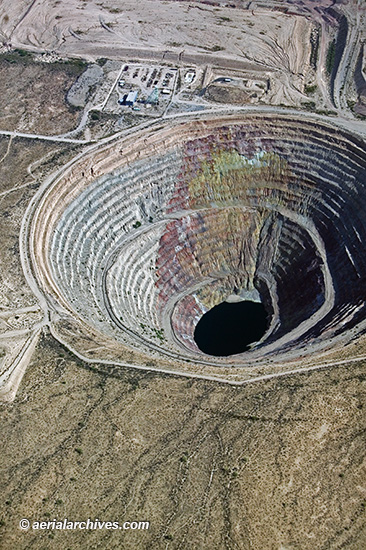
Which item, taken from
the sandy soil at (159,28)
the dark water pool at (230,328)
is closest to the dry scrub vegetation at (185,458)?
the dark water pool at (230,328)

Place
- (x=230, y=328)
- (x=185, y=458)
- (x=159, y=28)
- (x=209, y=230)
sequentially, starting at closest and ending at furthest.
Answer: (x=185, y=458)
(x=230, y=328)
(x=209, y=230)
(x=159, y=28)

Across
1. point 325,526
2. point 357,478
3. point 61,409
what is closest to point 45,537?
point 61,409

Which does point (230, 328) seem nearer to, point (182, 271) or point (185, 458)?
point (182, 271)

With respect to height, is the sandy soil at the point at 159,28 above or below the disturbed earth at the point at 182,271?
above

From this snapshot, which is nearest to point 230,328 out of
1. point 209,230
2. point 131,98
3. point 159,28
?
point 209,230

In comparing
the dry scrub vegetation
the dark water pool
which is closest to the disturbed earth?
the dry scrub vegetation

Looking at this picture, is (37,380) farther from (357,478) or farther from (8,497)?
(357,478)

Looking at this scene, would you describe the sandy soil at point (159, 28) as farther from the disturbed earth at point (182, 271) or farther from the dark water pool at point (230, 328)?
the dark water pool at point (230, 328)

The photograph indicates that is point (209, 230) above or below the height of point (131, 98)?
below
